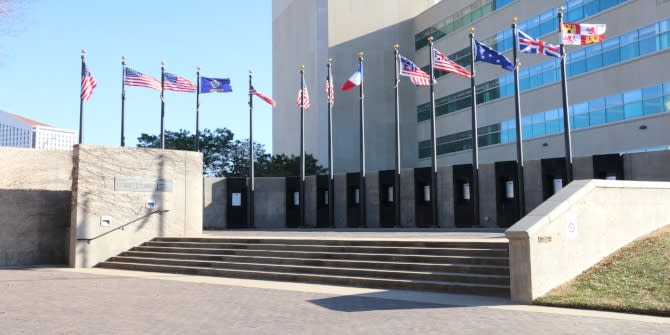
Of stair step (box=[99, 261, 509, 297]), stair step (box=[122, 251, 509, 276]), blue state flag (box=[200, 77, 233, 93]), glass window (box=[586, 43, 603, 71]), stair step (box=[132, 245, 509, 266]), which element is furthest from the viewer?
glass window (box=[586, 43, 603, 71])

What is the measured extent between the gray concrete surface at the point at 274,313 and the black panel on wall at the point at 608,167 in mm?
15298

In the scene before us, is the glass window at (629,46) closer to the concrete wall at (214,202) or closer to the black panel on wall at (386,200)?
the black panel on wall at (386,200)

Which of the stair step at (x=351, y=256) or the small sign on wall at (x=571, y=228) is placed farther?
the stair step at (x=351, y=256)

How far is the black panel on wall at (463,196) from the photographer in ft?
98.4

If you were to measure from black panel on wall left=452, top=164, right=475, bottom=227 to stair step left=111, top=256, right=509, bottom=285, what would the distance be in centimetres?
1470

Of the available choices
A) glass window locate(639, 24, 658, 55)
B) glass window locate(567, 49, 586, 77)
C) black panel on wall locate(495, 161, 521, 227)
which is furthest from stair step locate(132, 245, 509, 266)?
glass window locate(567, 49, 586, 77)

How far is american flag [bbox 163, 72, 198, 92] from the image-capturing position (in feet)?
105

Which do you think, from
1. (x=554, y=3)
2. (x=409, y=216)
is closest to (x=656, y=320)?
(x=409, y=216)

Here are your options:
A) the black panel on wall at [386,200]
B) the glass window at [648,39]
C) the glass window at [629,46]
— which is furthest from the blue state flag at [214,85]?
the glass window at [648,39]

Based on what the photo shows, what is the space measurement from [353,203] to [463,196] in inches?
262

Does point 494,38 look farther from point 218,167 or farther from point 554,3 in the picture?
point 218,167

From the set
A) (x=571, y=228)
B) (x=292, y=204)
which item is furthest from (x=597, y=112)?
(x=571, y=228)

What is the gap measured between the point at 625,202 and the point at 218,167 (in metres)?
46.4

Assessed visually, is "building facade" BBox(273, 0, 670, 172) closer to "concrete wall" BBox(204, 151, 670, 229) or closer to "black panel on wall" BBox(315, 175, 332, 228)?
"concrete wall" BBox(204, 151, 670, 229)
